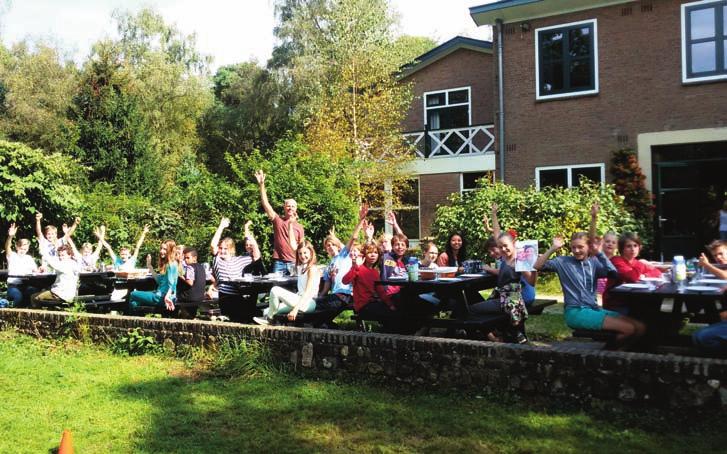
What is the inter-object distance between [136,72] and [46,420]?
3005cm

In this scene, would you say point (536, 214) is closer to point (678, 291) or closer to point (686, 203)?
point (686, 203)

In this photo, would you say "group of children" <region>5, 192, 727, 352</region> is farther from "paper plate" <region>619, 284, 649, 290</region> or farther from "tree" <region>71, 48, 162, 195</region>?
"tree" <region>71, 48, 162, 195</region>

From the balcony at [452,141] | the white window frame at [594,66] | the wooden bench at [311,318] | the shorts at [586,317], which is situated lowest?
the wooden bench at [311,318]

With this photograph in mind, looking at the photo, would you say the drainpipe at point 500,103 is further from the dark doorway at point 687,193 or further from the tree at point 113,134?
the tree at point 113,134

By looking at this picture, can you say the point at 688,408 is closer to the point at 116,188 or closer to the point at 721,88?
the point at 721,88

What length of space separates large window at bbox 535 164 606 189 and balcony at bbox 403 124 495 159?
10.4 ft

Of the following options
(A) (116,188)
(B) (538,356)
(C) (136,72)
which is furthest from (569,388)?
(C) (136,72)

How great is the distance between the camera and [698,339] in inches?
203

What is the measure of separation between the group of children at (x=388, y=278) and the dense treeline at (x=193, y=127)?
4193 millimetres

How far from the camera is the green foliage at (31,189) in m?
13.5

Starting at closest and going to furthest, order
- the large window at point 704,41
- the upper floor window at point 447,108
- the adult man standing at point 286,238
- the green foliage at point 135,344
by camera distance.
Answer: the green foliage at point 135,344 < the adult man standing at point 286,238 < the large window at point 704,41 < the upper floor window at point 447,108

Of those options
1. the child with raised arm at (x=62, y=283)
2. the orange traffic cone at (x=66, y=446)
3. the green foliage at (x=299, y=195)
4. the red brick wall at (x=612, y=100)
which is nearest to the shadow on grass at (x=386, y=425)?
the orange traffic cone at (x=66, y=446)

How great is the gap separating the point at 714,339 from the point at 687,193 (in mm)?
11154

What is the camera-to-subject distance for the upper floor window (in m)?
21.8
